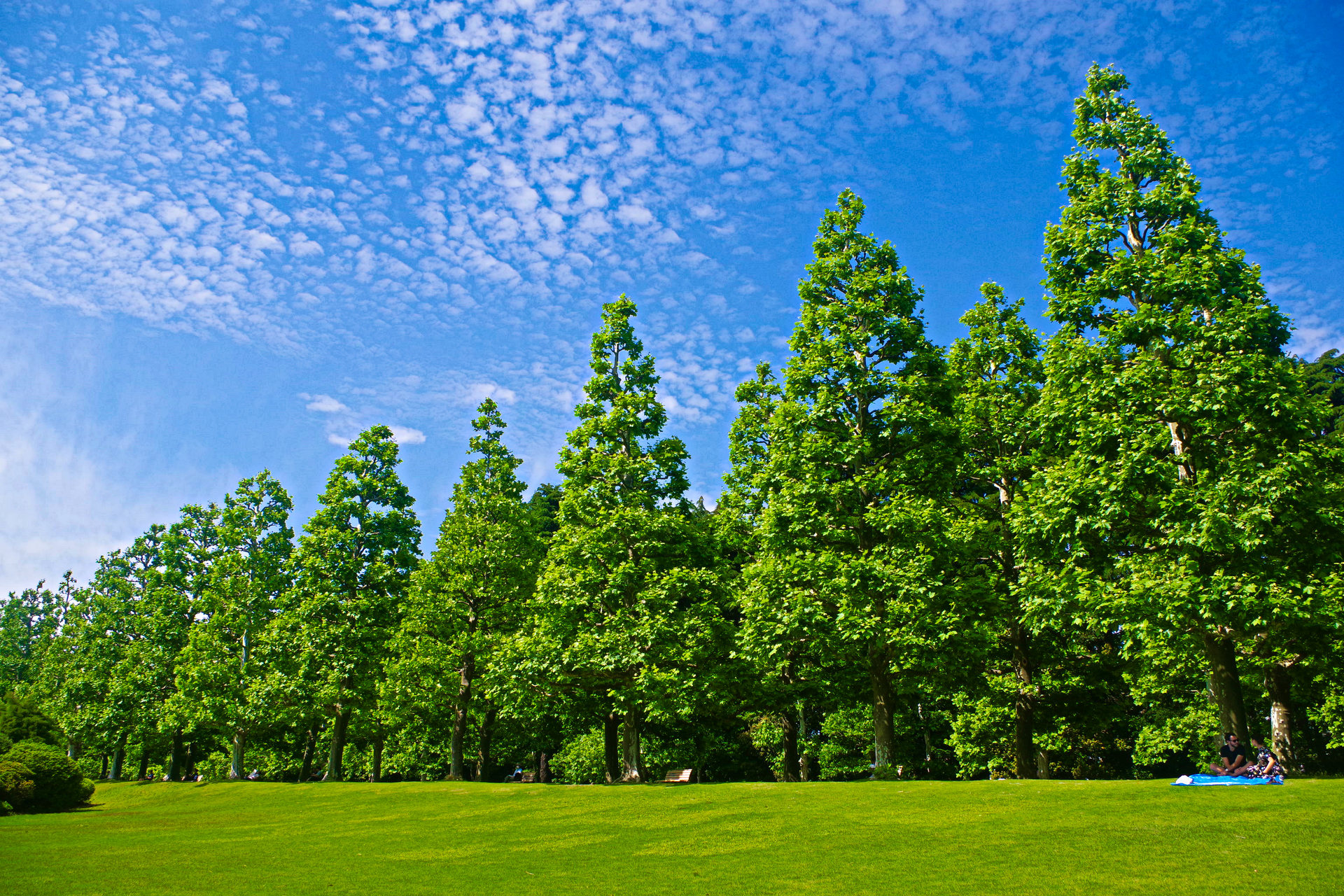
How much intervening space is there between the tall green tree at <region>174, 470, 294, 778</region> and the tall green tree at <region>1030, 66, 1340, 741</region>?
A: 33.0 metres

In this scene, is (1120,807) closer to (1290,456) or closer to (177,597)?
(1290,456)

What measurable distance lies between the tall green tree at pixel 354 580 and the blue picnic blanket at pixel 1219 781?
2829 cm

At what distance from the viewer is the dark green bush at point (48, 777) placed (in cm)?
2542

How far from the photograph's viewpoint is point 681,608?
26344mm

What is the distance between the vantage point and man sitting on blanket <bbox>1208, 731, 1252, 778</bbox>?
16.1 m

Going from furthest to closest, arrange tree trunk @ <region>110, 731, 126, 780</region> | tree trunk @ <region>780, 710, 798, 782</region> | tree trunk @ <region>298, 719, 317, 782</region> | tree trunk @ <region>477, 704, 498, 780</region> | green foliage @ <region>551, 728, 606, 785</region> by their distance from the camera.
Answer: tree trunk @ <region>110, 731, 126, 780</region>, tree trunk @ <region>298, 719, 317, 782</region>, tree trunk @ <region>477, 704, 498, 780</region>, green foliage @ <region>551, 728, 606, 785</region>, tree trunk @ <region>780, 710, 798, 782</region>

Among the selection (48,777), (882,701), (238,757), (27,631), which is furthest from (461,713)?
(27,631)

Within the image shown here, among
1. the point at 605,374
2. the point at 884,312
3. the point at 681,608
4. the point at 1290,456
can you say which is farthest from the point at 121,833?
the point at 1290,456

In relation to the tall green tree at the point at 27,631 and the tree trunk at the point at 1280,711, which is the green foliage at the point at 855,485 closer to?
the tree trunk at the point at 1280,711

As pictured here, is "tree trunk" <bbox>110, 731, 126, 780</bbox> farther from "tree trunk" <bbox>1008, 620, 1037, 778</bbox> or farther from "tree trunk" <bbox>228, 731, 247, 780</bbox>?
"tree trunk" <bbox>1008, 620, 1037, 778</bbox>

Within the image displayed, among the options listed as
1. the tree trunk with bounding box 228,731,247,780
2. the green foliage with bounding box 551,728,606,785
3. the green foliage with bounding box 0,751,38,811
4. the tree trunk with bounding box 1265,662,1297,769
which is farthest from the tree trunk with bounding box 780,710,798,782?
the tree trunk with bounding box 228,731,247,780

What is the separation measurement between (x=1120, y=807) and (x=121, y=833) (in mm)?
21676

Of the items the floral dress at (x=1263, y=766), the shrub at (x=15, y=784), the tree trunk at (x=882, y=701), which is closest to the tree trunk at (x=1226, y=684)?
the floral dress at (x=1263, y=766)

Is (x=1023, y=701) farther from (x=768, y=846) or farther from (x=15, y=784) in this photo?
(x=15, y=784)
